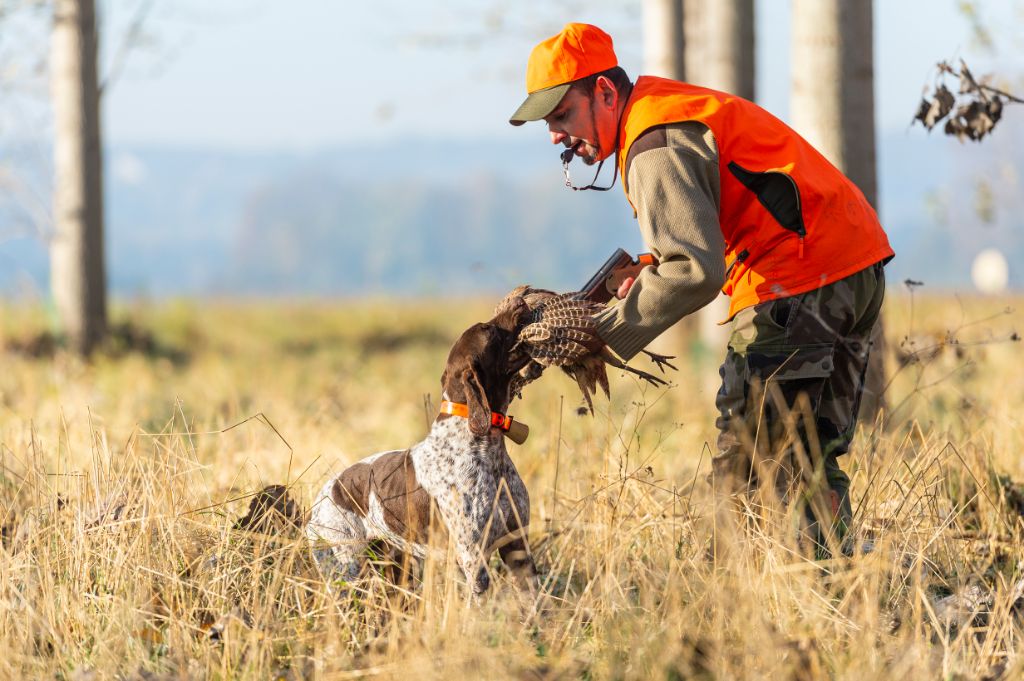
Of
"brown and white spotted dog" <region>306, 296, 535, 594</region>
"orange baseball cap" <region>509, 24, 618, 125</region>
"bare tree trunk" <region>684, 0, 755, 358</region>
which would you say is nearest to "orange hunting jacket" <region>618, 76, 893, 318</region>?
"orange baseball cap" <region>509, 24, 618, 125</region>

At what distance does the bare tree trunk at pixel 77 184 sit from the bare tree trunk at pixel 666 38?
6.60 m

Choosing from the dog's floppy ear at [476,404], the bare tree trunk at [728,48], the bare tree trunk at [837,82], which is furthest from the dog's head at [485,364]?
the bare tree trunk at [728,48]

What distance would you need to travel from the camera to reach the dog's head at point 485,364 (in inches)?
155

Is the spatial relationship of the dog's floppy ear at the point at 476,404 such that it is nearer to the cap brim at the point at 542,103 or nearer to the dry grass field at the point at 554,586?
the dry grass field at the point at 554,586

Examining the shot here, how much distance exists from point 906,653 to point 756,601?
0.48 meters

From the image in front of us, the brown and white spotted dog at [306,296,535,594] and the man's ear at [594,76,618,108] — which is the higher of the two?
the man's ear at [594,76,618,108]

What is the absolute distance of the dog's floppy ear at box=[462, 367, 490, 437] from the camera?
392 cm

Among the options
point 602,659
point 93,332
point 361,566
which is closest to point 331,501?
point 361,566

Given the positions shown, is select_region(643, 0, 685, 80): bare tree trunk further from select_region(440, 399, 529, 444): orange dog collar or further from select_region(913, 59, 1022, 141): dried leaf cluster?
select_region(440, 399, 529, 444): orange dog collar

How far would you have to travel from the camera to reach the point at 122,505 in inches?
175

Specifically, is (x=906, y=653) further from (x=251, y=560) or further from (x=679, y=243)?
(x=251, y=560)

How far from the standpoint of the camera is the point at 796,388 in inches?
164

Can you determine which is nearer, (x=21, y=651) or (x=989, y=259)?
(x=21, y=651)

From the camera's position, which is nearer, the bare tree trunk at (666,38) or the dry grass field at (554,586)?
the dry grass field at (554,586)
